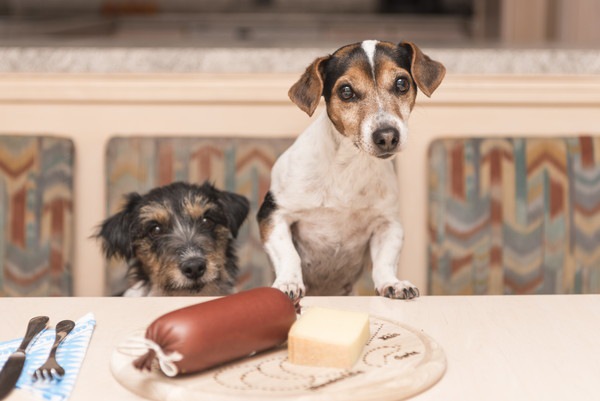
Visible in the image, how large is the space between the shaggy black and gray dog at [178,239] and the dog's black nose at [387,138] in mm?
460

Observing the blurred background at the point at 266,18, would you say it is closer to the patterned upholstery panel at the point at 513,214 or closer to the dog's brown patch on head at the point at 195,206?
the patterned upholstery panel at the point at 513,214

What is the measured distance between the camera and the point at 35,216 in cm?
183

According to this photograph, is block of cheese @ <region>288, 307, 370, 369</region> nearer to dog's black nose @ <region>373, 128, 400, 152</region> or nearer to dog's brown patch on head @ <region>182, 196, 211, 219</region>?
dog's black nose @ <region>373, 128, 400, 152</region>

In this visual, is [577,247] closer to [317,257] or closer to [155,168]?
[317,257]

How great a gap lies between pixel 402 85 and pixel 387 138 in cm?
13

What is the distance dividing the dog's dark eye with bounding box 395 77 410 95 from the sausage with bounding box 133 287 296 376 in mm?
400

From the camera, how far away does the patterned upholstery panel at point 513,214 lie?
72.3 inches

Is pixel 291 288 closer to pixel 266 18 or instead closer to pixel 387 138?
pixel 387 138

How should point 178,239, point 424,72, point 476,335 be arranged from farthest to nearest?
point 178,239 < point 424,72 < point 476,335

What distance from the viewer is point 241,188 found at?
183 cm

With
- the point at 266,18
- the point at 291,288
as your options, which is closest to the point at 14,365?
the point at 291,288

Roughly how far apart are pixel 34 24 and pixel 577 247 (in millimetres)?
2872

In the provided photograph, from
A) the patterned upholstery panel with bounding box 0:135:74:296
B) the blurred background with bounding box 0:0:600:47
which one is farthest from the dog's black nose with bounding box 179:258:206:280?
the blurred background with bounding box 0:0:600:47

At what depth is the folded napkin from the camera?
84 centimetres
